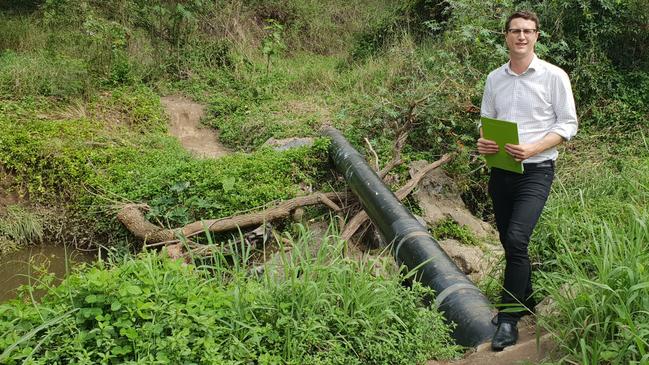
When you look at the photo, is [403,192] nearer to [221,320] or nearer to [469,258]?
[469,258]

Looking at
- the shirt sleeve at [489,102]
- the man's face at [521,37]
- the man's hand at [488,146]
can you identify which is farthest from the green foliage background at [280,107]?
the man's face at [521,37]

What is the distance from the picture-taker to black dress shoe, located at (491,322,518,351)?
311 centimetres

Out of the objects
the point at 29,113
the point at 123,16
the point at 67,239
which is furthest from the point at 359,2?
the point at 67,239

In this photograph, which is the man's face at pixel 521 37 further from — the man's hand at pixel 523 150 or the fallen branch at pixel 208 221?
the fallen branch at pixel 208 221

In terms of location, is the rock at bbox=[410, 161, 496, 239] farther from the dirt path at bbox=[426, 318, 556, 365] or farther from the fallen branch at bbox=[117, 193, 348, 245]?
the dirt path at bbox=[426, 318, 556, 365]

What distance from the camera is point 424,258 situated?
410cm

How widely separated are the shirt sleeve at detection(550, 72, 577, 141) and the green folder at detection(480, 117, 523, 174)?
0.22 meters

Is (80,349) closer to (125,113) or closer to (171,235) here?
(171,235)

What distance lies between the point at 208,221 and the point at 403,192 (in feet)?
6.74

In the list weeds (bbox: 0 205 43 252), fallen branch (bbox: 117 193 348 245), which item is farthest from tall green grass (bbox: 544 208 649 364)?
weeds (bbox: 0 205 43 252)

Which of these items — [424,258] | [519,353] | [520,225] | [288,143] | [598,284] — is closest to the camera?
[598,284]

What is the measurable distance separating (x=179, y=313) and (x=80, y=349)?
Result: 45 cm

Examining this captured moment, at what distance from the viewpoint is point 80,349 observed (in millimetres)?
2609

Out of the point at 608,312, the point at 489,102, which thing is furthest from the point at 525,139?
the point at 608,312
